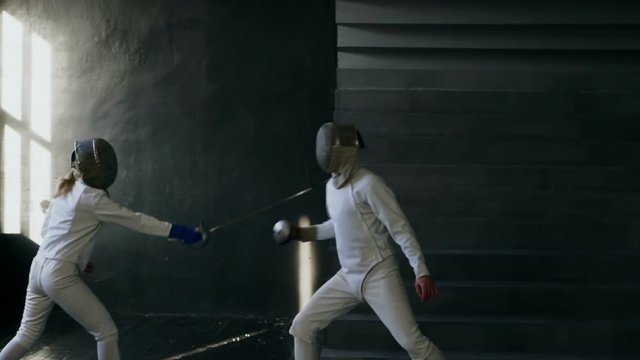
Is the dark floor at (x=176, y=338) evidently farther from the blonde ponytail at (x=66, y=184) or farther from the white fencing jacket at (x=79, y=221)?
the blonde ponytail at (x=66, y=184)

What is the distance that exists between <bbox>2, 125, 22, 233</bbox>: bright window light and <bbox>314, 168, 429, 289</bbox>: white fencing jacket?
3.72 m

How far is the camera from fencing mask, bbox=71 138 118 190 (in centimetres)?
367

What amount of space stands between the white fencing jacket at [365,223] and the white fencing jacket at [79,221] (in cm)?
107

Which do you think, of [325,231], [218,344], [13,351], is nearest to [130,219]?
[13,351]

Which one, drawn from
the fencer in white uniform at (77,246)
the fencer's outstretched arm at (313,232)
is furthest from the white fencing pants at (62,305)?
the fencer's outstretched arm at (313,232)

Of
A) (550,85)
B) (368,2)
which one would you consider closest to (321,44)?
(368,2)

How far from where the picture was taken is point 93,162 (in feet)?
12.0

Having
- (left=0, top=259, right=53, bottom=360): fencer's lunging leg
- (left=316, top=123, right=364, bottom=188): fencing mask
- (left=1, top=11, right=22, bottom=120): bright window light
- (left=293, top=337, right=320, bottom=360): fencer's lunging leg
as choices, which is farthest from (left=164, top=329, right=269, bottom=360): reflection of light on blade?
(left=1, top=11, right=22, bottom=120): bright window light

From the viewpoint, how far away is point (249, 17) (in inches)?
237

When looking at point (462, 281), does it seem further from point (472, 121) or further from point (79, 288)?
point (79, 288)

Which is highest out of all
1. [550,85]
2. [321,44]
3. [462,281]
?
[321,44]

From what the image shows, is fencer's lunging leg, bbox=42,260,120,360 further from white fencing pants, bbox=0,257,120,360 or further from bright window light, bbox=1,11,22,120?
bright window light, bbox=1,11,22,120

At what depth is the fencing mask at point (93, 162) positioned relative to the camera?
367 centimetres

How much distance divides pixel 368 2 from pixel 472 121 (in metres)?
1.39
